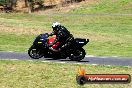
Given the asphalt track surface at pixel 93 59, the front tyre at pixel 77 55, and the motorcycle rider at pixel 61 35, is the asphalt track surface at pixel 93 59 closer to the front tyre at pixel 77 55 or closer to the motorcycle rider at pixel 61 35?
the front tyre at pixel 77 55

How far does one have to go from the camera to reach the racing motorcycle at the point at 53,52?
65.3ft

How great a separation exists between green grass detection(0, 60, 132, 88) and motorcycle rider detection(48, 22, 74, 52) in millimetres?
1787

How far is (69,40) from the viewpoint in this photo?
64.8 ft

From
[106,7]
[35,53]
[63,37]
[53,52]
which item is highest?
[63,37]

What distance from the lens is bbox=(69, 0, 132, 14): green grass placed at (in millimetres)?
65312

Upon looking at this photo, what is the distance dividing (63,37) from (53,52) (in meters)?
1.04

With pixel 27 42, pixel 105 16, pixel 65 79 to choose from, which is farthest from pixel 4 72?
pixel 105 16

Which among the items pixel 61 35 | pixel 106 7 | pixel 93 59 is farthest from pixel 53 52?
pixel 106 7

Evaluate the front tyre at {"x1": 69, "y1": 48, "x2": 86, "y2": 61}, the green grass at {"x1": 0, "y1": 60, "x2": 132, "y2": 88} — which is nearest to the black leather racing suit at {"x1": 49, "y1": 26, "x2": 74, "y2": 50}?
the front tyre at {"x1": 69, "y1": 48, "x2": 86, "y2": 61}

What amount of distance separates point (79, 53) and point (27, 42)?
40.2 feet

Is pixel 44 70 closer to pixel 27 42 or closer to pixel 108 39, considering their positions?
pixel 27 42

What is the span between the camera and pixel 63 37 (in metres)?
19.8

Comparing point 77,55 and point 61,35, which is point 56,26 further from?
point 77,55

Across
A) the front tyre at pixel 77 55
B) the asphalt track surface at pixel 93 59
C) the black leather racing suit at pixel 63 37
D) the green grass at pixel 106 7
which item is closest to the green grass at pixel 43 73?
the asphalt track surface at pixel 93 59
